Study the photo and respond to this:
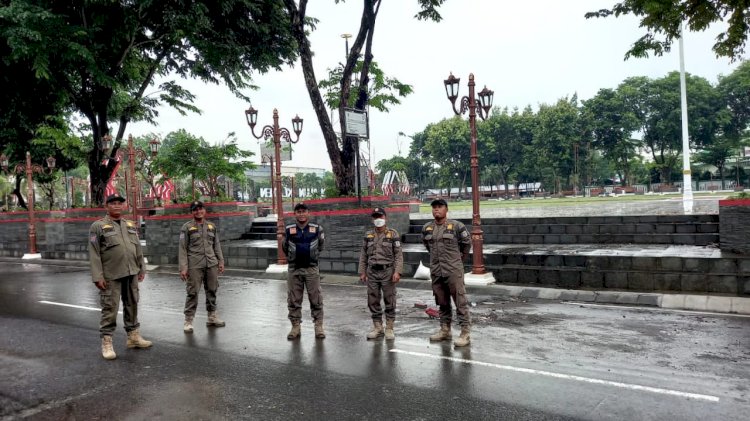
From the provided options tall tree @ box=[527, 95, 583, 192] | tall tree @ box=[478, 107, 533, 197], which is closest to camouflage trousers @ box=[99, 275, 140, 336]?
tall tree @ box=[527, 95, 583, 192]

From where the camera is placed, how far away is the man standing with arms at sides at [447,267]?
22.6ft

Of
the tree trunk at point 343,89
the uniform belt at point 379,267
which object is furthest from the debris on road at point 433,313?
the tree trunk at point 343,89

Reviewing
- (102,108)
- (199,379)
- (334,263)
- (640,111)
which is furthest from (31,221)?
(640,111)

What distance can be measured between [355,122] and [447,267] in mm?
8729

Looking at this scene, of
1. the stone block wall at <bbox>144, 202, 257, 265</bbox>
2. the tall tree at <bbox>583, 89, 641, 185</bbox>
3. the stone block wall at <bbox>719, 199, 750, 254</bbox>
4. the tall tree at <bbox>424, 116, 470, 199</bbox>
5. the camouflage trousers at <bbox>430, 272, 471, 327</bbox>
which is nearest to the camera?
the camouflage trousers at <bbox>430, 272, 471, 327</bbox>

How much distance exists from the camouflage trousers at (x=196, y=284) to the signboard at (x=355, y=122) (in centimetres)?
724

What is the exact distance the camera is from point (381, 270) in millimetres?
7305

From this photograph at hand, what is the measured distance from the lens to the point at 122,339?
7668 mm

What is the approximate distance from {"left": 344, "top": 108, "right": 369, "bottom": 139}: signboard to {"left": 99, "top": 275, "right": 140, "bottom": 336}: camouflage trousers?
852 centimetres

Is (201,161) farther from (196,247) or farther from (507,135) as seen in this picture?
(507,135)

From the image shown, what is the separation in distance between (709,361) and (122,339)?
25.1 ft

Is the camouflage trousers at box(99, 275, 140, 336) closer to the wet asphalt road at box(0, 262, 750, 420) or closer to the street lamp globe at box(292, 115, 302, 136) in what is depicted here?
the wet asphalt road at box(0, 262, 750, 420)

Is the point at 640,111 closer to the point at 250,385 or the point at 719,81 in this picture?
the point at 719,81

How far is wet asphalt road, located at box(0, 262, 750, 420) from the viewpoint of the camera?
4.67 m
